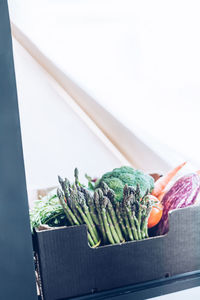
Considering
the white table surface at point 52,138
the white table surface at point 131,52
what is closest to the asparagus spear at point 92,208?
the white table surface at point 131,52

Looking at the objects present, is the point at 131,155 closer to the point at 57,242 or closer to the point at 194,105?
the point at 194,105

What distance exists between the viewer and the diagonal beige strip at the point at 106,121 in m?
1.02

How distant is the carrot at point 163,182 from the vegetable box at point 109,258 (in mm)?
136

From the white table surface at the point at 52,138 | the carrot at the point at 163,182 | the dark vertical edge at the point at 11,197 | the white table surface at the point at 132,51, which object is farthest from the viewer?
the white table surface at the point at 52,138

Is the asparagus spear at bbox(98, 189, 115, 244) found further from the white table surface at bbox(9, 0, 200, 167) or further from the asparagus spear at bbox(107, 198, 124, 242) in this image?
the white table surface at bbox(9, 0, 200, 167)

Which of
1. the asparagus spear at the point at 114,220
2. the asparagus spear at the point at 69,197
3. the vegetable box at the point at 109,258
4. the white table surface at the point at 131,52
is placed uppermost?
the white table surface at the point at 131,52

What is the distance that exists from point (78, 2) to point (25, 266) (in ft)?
3.31

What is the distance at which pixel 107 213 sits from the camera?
0.68 meters

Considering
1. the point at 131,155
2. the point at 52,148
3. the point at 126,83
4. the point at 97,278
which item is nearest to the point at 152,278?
the point at 97,278

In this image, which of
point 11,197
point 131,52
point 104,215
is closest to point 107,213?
point 104,215

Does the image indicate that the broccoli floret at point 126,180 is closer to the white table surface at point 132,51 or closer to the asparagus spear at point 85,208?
the asparagus spear at point 85,208

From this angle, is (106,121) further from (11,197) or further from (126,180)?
(11,197)

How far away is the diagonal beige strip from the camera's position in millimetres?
1019

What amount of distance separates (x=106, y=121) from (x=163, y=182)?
0.33 metres
